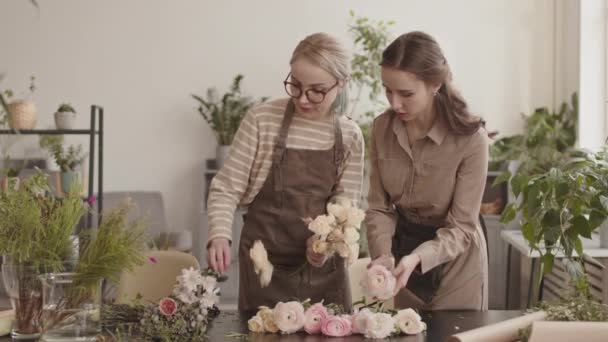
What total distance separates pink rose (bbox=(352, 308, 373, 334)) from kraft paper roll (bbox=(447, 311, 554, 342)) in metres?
0.35

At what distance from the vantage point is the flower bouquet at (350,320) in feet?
6.97

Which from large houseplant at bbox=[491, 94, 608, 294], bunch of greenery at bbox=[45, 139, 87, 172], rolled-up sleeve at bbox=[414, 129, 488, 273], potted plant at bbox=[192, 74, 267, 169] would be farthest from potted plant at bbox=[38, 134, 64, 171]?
rolled-up sleeve at bbox=[414, 129, 488, 273]

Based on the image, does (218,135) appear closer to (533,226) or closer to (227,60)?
(227,60)

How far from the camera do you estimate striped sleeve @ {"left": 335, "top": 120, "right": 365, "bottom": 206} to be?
108 inches

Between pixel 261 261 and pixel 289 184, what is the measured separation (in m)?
0.42

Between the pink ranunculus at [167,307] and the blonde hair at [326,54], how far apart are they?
2.78 ft

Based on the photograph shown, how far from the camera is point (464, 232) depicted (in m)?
2.56

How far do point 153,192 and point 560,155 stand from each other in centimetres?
332

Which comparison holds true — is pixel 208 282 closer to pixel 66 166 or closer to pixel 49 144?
pixel 66 166

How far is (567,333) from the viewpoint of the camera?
181 cm

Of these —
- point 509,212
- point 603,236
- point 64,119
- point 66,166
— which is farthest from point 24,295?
point 64,119

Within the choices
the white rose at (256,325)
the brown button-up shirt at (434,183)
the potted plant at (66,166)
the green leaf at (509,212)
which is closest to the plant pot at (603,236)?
the green leaf at (509,212)

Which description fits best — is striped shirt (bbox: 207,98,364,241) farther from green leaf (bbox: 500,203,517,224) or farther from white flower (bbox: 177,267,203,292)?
green leaf (bbox: 500,203,517,224)

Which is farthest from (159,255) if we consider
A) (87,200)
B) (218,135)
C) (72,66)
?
(72,66)
